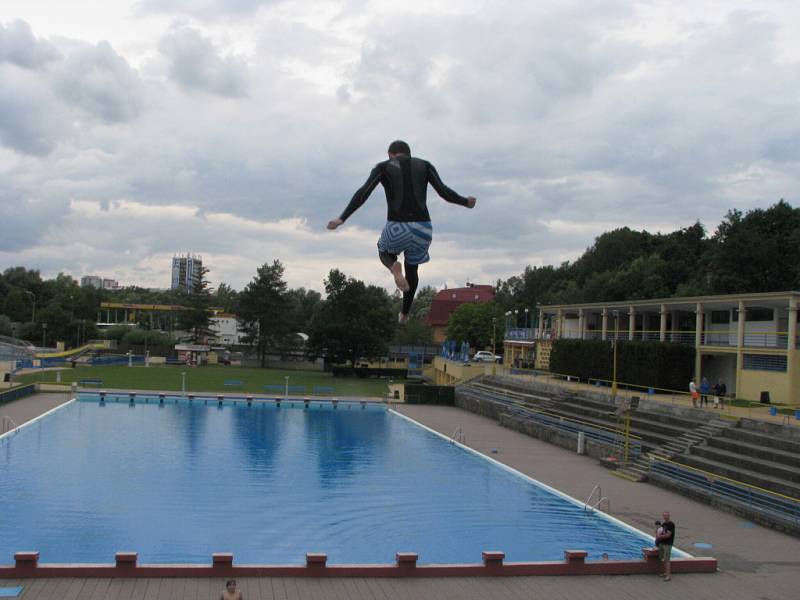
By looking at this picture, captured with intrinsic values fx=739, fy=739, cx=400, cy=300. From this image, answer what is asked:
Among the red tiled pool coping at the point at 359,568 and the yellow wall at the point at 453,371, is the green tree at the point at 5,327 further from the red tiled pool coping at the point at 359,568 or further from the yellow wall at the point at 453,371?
the red tiled pool coping at the point at 359,568

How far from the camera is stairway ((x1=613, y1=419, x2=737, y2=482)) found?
81.4 ft

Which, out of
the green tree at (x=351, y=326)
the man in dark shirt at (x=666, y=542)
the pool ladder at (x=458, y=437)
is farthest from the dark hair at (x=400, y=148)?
the green tree at (x=351, y=326)

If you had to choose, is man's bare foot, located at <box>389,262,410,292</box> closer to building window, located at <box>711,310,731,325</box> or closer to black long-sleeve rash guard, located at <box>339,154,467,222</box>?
black long-sleeve rash guard, located at <box>339,154,467,222</box>

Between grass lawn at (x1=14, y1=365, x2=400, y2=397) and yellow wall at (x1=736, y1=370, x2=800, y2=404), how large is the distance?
28.7m

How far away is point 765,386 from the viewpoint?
97.2 ft

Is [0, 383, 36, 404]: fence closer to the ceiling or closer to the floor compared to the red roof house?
closer to the floor

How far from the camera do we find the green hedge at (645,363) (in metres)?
34.1

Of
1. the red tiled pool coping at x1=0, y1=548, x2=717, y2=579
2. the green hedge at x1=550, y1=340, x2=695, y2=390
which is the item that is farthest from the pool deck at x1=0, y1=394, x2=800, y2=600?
the green hedge at x1=550, y1=340, x2=695, y2=390

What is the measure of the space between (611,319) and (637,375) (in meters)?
11.5

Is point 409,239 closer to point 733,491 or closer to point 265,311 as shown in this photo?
point 733,491

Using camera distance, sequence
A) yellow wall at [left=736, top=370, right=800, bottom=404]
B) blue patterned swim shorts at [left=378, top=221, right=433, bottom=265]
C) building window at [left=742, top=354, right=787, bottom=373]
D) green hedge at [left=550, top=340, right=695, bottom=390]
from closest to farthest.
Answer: blue patterned swim shorts at [left=378, top=221, right=433, bottom=265] < yellow wall at [left=736, top=370, right=800, bottom=404] < building window at [left=742, top=354, right=787, bottom=373] < green hedge at [left=550, top=340, right=695, bottom=390]

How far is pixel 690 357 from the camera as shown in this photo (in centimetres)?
3416

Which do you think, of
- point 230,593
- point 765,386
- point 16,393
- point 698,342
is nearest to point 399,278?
point 230,593

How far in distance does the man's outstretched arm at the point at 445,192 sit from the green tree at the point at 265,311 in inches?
2987
